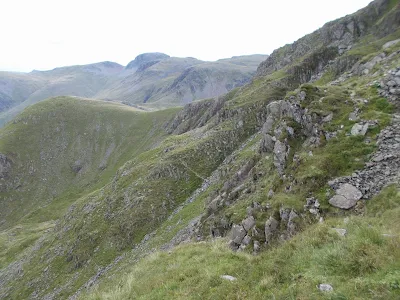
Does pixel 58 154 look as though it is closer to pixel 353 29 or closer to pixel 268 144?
pixel 353 29

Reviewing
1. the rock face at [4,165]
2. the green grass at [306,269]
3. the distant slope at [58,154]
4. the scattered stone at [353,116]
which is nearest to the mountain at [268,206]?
the green grass at [306,269]

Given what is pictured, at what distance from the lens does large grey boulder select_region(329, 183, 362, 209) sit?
1820 cm

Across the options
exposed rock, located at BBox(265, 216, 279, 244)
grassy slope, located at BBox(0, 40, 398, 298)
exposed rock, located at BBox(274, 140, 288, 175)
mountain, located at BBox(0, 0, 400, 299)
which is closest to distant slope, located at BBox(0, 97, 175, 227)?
mountain, located at BBox(0, 0, 400, 299)

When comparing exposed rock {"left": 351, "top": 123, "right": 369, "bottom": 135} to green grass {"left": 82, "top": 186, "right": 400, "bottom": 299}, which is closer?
green grass {"left": 82, "top": 186, "right": 400, "bottom": 299}

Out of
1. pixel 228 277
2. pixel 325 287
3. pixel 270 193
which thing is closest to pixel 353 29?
pixel 270 193

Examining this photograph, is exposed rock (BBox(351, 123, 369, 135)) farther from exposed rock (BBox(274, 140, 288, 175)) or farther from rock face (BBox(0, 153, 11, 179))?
rock face (BBox(0, 153, 11, 179))

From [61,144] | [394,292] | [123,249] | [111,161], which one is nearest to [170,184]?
[123,249]

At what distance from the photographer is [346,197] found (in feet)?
61.3

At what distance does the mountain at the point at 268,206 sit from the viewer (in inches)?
463

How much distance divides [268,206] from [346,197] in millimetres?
6426

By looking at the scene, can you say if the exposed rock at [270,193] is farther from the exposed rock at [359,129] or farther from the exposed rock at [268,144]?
the exposed rock at [268,144]

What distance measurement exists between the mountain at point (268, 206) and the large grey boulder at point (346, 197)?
0.06 m

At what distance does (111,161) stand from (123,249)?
12292 centimetres

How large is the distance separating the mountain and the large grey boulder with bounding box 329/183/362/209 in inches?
2.5
